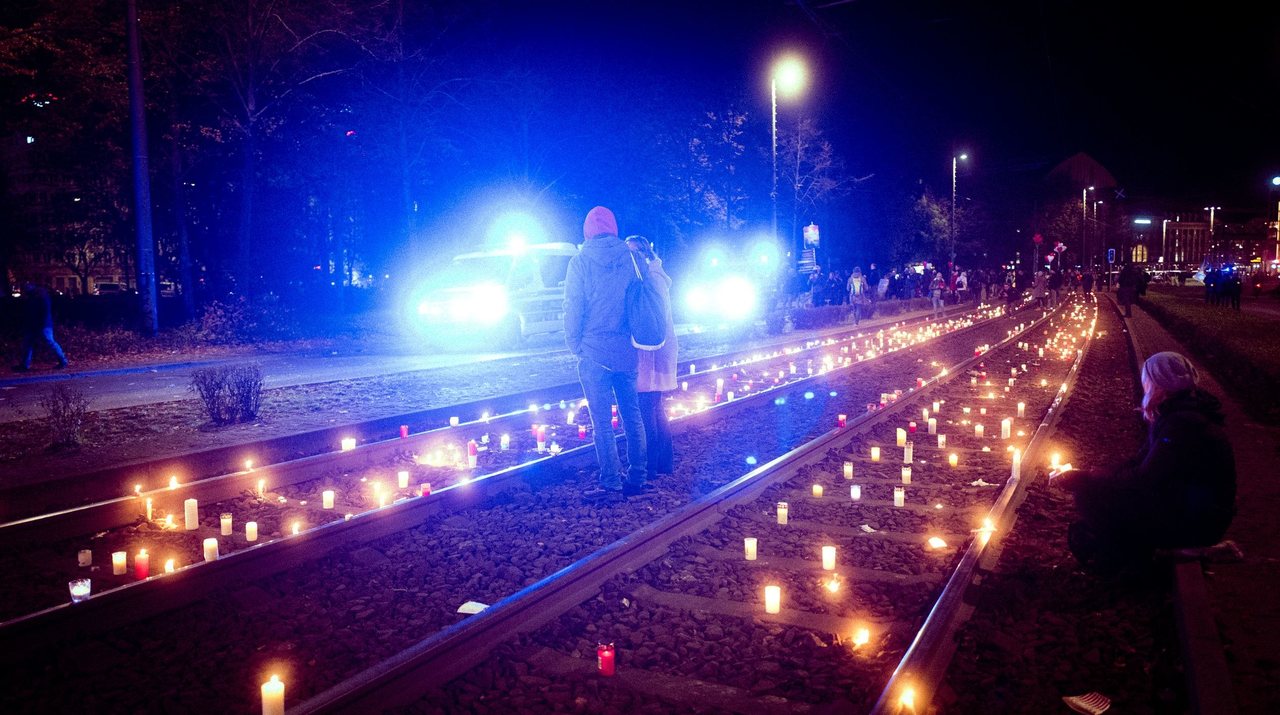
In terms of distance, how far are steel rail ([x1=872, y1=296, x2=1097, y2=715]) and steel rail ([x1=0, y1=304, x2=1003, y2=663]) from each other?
147 inches

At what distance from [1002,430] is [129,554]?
28.7 feet

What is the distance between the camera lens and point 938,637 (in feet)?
13.3

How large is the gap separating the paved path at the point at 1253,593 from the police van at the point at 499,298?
1433 cm

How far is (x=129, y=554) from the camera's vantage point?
19.4 ft

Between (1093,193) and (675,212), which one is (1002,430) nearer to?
(675,212)

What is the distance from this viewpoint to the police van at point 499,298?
19.6 m

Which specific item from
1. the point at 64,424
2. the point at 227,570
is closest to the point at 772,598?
the point at 227,570

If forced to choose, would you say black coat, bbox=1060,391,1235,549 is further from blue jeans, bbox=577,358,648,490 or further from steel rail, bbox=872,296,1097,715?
blue jeans, bbox=577,358,648,490

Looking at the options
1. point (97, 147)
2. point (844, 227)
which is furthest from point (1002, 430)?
point (844, 227)

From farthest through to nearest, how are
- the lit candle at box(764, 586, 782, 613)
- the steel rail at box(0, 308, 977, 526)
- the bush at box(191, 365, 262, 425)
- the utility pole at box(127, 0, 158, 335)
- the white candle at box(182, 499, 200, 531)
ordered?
the utility pole at box(127, 0, 158, 335) < the bush at box(191, 365, 262, 425) < the steel rail at box(0, 308, 977, 526) < the white candle at box(182, 499, 200, 531) < the lit candle at box(764, 586, 782, 613)

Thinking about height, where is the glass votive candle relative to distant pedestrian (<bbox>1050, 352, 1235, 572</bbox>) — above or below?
below

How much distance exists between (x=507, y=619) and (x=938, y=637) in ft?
6.87

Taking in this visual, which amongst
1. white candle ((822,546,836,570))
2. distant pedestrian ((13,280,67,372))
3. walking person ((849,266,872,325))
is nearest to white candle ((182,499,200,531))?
white candle ((822,546,836,570))

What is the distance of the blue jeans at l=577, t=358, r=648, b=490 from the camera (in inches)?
267
